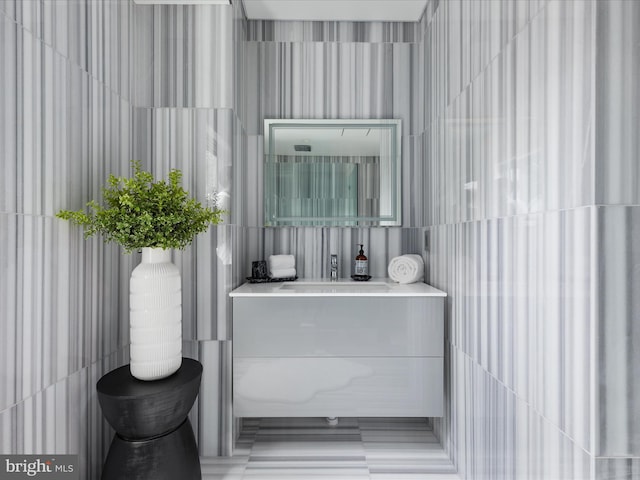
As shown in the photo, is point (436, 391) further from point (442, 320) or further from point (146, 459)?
point (146, 459)

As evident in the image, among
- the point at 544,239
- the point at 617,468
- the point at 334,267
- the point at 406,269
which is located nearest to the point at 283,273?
the point at 334,267

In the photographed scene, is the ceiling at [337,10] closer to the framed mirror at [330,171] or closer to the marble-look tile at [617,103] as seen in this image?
the framed mirror at [330,171]

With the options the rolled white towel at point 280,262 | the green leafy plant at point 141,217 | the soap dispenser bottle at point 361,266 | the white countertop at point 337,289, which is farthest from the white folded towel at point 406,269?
the green leafy plant at point 141,217

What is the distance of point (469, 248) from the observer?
1.69m

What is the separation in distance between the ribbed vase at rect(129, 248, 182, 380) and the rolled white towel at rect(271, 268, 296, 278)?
0.86 meters

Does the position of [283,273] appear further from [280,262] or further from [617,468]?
[617,468]

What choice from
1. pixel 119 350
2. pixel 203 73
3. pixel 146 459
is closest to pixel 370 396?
pixel 146 459

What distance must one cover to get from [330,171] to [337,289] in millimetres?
829

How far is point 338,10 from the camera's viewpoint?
7.77 ft

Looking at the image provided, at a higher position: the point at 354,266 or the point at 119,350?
the point at 354,266

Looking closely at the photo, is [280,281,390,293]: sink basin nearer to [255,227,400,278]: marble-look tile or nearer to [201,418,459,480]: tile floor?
[255,227,400,278]: marble-look tile

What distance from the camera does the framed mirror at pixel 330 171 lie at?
8.15 feet

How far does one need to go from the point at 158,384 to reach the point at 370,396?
100cm

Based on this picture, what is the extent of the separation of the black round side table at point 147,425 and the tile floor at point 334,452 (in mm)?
462
